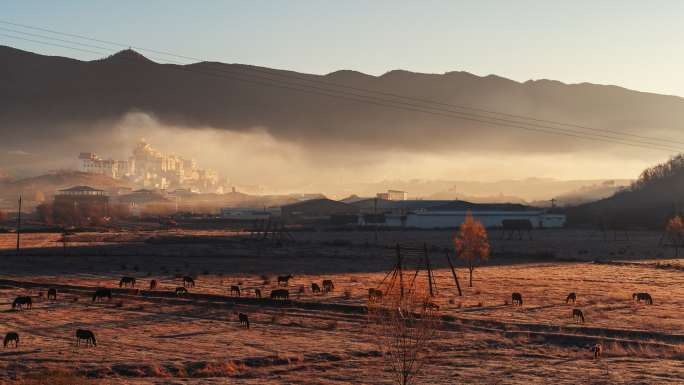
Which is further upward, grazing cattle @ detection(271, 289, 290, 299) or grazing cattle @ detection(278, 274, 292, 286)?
grazing cattle @ detection(278, 274, 292, 286)

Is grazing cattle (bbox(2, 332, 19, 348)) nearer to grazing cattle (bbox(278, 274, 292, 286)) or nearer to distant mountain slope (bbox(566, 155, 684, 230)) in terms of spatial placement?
grazing cattle (bbox(278, 274, 292, 286))

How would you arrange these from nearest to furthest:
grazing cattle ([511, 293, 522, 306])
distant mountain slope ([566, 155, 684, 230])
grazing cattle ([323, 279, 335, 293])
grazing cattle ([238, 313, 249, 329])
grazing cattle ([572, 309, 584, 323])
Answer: grazing cattle ([238, 313, 249, 329]), grazing cattle ([572, 309, 584, 323]), grazing cattle ([511, 293, 522, 306]), grazing cattle ([323, 279, 335, 293]), distant mountain slope ([566, 155, 684, 230])

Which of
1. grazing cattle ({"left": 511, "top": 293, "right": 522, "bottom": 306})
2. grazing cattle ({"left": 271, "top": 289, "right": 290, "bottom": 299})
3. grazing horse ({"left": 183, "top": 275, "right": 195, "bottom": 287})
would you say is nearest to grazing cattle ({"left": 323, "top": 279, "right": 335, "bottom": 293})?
grazing cattle ({"left": 271, "top": 289, "right": 290, "bottom": 299})

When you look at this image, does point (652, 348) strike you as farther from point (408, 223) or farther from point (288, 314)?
point (408, 223)

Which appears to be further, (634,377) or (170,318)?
(170,318)

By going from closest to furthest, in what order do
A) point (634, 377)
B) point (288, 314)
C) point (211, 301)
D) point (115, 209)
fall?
point (634, 377), point (288, 314), point (211, 301), point (115, 209)

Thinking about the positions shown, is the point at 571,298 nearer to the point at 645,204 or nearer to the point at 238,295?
the point at 238,295

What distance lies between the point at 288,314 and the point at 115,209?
161 m

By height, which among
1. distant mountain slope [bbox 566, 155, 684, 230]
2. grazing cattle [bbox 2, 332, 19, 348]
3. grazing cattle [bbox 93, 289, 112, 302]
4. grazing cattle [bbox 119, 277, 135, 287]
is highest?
distant mountain slope [bbox 566, 155, 684, 230]

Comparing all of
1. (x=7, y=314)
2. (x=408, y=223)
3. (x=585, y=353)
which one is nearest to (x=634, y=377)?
(x=585, y=353)

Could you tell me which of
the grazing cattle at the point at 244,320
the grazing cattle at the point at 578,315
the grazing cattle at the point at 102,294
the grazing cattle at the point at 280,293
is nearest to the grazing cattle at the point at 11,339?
the grazing cattle at the point at 244,320

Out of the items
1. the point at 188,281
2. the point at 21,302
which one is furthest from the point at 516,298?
the point at 21,302

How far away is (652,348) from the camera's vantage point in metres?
31.1

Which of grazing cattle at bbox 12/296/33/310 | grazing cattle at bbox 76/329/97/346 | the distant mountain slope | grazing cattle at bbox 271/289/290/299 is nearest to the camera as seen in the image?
grazing cattle at bbox 76/329/97/346
